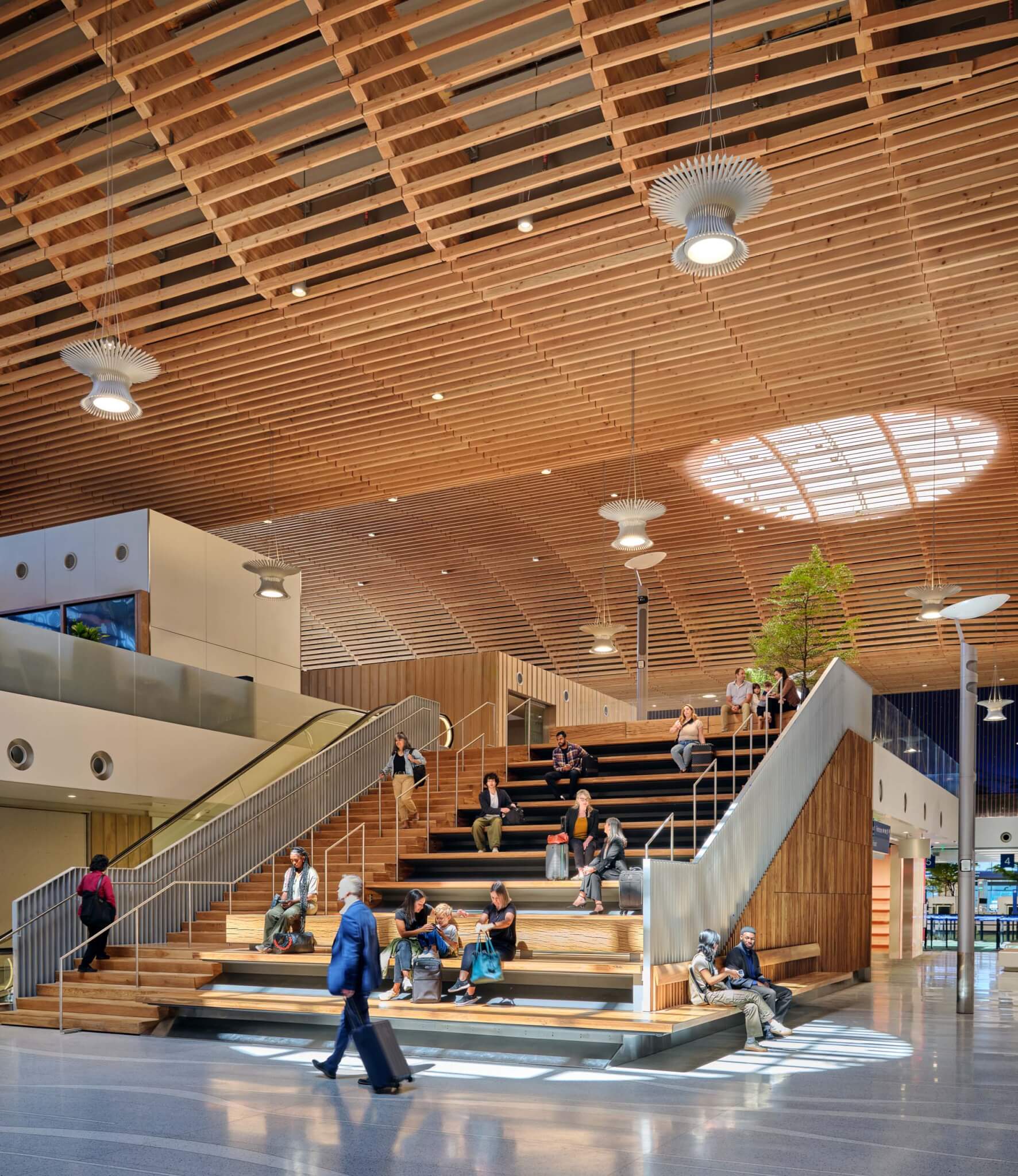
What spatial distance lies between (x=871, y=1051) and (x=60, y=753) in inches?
371

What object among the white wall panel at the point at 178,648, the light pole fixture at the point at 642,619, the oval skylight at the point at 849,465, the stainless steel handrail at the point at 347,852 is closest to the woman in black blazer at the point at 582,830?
the stainless steel handrail at the point at 347,852

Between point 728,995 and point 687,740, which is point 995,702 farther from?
point 728,995

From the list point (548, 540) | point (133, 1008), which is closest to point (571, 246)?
point (133, 1008)

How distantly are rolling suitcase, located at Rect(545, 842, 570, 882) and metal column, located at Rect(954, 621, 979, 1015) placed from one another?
4.11m

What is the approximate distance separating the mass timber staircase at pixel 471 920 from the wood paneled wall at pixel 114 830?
5.28 m

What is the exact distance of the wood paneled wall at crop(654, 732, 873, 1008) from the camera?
12.4 metres

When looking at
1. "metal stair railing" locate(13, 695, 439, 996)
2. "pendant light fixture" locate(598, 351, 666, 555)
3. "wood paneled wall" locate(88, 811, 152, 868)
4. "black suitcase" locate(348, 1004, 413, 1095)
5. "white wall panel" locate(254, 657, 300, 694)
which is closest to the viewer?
"black suitcase" locate(348, 1004, 413, 1095)

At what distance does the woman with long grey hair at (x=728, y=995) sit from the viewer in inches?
365

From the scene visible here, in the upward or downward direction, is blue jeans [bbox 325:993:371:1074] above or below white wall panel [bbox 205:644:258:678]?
below

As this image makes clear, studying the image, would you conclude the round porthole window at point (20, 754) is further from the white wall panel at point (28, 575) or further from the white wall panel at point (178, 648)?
the white wall panel at point (28, 575)

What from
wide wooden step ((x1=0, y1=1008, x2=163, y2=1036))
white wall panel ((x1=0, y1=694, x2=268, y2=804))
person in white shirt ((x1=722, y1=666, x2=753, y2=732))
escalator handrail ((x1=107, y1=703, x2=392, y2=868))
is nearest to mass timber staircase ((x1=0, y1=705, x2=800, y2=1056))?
wide wooden step ((x1=0, y1=1008, x2=163, y2=1036))

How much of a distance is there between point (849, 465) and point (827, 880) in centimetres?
1051

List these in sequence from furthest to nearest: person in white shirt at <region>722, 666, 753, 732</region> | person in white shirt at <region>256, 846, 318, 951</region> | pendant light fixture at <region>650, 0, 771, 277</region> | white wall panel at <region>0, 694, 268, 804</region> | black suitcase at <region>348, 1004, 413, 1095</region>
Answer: person in white shirt at <region>722, 666, 753, 732</region>, white wall panel at <region>0, 694, 268, 804</region>, person in white shirt at <region>256, 846, 318, 951</region>, pendant light fixture at <region>650, 0, 771, 277</region>, black suitcase at <region>348, 1004, 413, 1095</region>

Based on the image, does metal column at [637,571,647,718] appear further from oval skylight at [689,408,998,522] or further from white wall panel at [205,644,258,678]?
white wall panel at [205,644,258,678]
